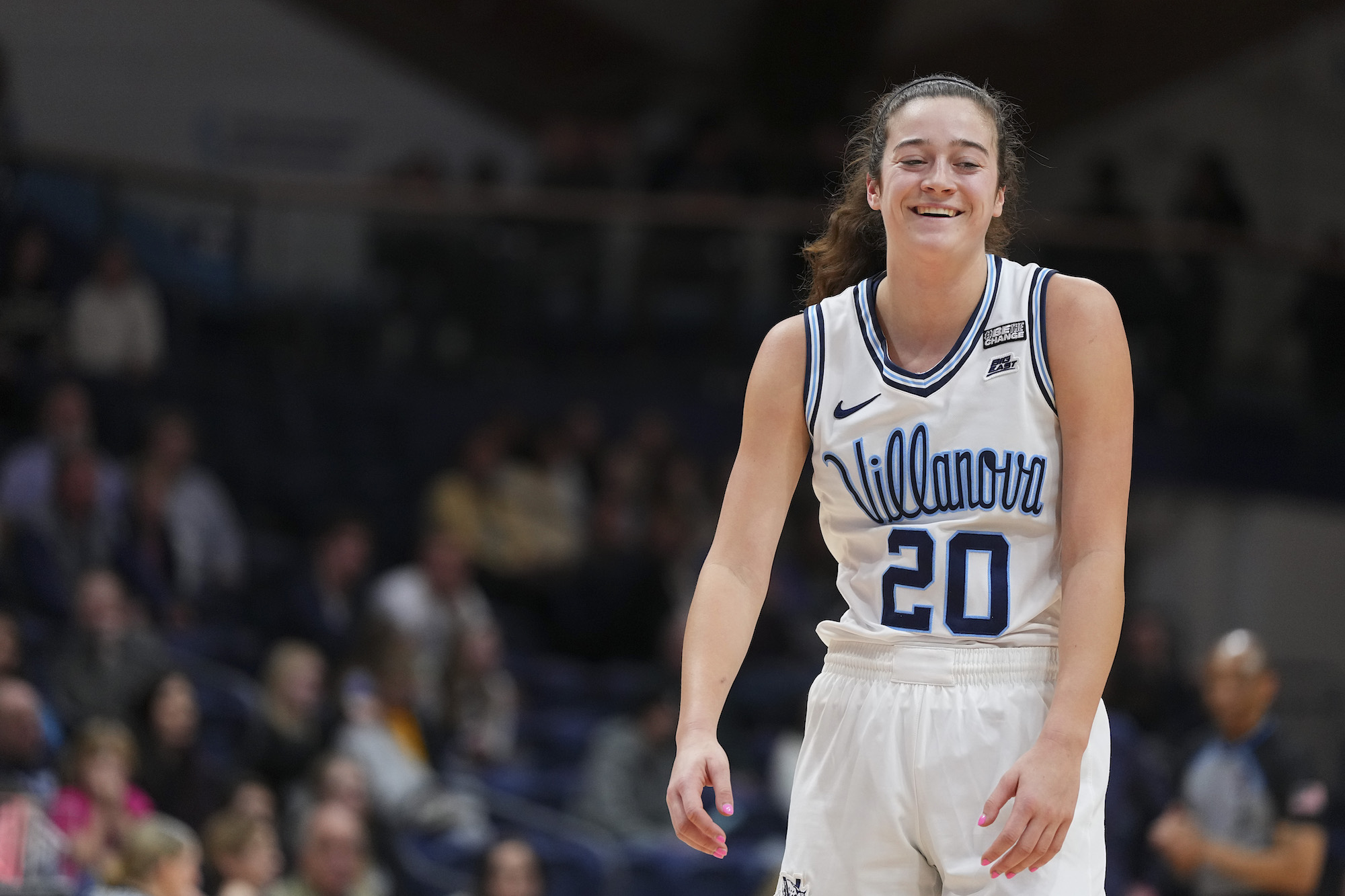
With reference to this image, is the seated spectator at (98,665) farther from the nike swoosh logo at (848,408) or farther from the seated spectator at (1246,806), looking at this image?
the nike swoosh logo at (848,408)

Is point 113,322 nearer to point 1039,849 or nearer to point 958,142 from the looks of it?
point 958,142

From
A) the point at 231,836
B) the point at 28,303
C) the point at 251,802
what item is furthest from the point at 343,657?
the point at 28,303

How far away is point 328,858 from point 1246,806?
10.4 feet

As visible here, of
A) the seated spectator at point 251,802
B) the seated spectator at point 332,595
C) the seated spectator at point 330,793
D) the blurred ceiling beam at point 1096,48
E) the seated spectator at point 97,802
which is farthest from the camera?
the blurred ceiling beam at point 1096,48

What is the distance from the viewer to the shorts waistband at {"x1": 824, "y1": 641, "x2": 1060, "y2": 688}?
2.25 m

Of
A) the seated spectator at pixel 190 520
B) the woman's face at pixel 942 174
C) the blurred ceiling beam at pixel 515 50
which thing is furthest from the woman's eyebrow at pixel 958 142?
the blurred ceiling beam at pixel 515 50

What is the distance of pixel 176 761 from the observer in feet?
21.0

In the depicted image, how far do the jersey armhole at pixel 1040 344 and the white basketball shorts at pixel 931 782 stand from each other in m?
0.36

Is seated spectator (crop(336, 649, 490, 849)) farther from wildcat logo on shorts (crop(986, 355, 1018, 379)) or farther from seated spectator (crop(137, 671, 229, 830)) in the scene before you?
wildcat logo on shorts (crop(986, 355, 1018, 379))

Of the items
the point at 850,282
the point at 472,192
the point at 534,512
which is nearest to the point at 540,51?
the point at 472,192

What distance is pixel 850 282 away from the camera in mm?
2703

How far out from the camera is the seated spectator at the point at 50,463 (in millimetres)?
7910

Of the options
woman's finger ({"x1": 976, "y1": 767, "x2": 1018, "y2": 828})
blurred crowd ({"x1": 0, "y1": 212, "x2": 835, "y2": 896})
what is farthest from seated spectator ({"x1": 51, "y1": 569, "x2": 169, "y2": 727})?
woman's finger ({"x1": 976, "y1": 767, "x2": 1018, "y2": 828})

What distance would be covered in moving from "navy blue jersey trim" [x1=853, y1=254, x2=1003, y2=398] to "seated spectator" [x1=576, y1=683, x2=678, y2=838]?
527 cm
